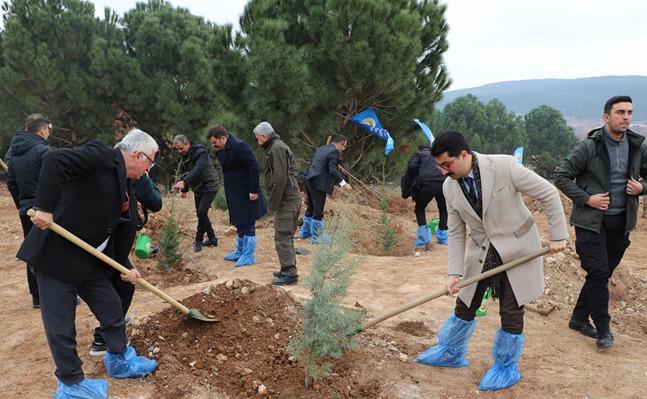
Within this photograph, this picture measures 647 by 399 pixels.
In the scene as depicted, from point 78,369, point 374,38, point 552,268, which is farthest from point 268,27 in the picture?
point 78,369

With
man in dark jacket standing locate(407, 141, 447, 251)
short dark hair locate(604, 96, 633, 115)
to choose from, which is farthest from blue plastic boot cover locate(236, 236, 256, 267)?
short dark hair locate(604, 96, 633, 115)

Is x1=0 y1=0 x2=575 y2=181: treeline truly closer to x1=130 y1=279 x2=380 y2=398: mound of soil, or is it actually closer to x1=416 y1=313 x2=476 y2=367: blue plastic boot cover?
x1=130 y1=279 x2=380 y2=398: mound of soil

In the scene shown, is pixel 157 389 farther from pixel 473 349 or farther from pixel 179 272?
pixel 179 272

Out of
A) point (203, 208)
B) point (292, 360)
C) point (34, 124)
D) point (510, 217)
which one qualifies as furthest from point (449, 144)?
point (203, 208)

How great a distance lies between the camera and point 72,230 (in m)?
2.68

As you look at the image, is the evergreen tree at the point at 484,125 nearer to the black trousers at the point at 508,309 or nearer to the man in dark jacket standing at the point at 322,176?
the man in dark jacket standing at the point at 322,176

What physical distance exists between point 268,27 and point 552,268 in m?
6.57

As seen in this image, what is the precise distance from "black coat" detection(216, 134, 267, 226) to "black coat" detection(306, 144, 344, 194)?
1.37 metres

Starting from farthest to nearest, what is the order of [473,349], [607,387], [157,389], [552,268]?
[552,268] < [473,349] < [607,387] < [157,389]

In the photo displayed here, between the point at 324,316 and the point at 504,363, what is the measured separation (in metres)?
1.22

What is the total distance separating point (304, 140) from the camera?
11.0 metres

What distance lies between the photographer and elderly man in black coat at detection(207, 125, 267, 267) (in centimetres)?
562

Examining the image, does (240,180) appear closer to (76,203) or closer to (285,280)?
(285,280)

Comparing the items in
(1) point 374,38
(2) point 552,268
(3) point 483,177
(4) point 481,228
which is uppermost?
(1) point 374,38
